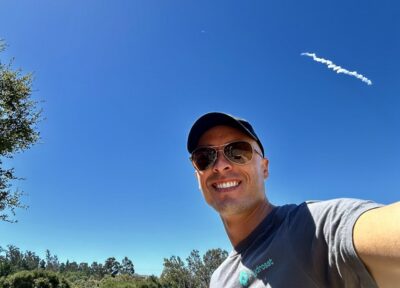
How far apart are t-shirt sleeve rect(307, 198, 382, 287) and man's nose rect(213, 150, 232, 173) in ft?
3.58

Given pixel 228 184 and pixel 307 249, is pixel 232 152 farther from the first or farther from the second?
pixel 307 249

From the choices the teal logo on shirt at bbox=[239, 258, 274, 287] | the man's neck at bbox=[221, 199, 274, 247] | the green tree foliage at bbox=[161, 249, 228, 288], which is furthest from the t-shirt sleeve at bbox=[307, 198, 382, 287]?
the green tree foliage at bbox=[161, 249, 228, 288]

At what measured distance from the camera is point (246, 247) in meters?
2.15

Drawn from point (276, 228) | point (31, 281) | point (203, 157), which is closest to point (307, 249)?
point (276, 228)

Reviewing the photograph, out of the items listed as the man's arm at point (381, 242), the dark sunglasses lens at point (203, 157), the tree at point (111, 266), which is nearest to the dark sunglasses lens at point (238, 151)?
the dark sunglasses lens at point (203, 157)

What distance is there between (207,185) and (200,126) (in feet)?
1.49

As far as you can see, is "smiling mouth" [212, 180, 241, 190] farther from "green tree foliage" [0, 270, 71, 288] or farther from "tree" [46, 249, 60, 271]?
"tree" [46, 249, 60, 271]

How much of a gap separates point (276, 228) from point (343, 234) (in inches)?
23.4

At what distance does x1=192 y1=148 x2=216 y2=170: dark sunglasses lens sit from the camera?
273 centimetres

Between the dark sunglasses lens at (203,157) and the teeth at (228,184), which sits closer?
the teeth at (228,184)

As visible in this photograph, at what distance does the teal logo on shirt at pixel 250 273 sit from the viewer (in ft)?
5.89

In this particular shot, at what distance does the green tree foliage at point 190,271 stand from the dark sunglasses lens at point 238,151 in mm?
76541

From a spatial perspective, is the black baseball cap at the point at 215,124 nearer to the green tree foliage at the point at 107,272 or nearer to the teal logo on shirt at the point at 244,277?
the teal logo on shirt at the point at 244,277

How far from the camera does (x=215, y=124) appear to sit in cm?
272
